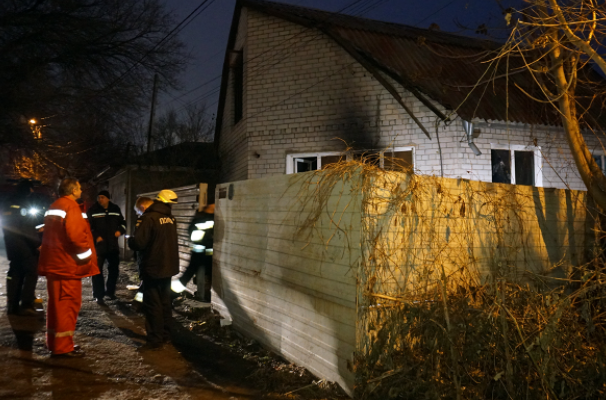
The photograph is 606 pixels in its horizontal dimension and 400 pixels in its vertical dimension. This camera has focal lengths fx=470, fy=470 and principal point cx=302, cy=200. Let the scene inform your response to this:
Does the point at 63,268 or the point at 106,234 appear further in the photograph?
the point at 106,234

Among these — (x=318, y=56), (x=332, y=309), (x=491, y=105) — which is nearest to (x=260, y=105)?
(x=318, y=56)

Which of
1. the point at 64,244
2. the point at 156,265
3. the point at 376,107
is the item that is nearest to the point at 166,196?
the point at 156,265

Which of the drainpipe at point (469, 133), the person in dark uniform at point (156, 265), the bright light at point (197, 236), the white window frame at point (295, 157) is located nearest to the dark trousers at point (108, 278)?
the bright light at point (197, 236)

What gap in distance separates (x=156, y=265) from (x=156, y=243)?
0.26 metres

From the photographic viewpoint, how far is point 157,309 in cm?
548

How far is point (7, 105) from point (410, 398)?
13501mm

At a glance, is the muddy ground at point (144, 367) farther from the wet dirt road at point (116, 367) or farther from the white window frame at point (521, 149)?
the white window frame at point (521, 149)

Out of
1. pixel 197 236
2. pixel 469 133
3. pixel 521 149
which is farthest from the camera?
pixel 521 149

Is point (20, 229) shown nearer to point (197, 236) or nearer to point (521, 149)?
point (197, 236)

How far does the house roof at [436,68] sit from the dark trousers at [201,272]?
4.55 metres

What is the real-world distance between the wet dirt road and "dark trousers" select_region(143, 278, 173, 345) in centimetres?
18

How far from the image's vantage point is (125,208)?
14.0 meters

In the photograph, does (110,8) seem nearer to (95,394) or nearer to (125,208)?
→ (125,208)

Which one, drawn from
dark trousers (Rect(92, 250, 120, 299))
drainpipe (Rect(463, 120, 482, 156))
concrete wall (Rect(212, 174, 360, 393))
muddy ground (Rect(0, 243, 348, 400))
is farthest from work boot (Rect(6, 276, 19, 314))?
drainpipe (Rect(463, 120, 482, 156))
